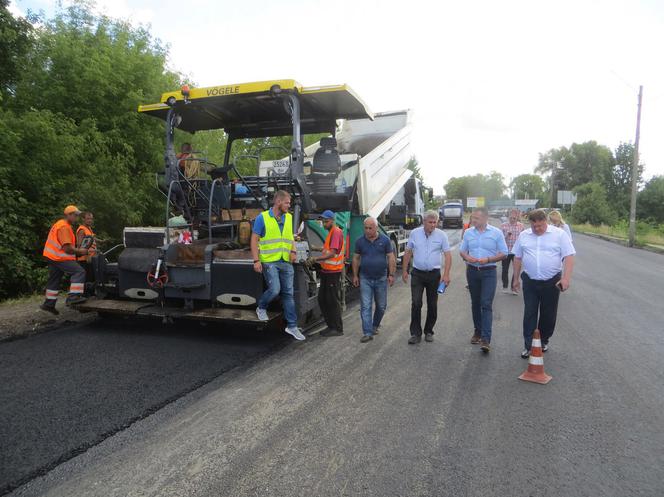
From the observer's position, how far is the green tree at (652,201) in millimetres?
40531

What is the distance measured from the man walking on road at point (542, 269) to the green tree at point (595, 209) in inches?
1494

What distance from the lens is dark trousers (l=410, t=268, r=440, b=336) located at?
5.47m

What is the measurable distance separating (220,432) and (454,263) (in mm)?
11073

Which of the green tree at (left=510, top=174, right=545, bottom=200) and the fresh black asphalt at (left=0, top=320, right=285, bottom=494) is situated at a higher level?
the green tree at (left=510, top=174, right=545, bottom=200)

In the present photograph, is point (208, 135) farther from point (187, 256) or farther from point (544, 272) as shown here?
point (544, 272)

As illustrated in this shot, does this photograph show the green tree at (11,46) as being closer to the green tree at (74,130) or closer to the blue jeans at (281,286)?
the green tree at (74,130)

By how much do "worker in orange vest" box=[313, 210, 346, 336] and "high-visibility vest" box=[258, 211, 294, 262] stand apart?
2.13 ft

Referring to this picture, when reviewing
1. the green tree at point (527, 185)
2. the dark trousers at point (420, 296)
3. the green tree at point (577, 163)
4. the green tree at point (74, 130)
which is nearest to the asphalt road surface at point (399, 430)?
the dark trousers at point (420, 296)

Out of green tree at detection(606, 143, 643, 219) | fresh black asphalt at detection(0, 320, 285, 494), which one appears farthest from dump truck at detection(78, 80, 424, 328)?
green tree at detection(606, 143, 643, 219)

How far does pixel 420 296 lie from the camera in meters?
5.57

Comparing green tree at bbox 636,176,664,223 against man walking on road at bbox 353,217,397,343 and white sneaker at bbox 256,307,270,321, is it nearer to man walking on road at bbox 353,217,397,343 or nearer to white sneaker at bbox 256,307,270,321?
man walking on road at bbox 353,217,397,343

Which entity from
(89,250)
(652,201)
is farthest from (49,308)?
(652,201)

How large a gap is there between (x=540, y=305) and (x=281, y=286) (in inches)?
109

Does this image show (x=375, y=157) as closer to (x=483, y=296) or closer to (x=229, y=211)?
(x=229, y=211)
